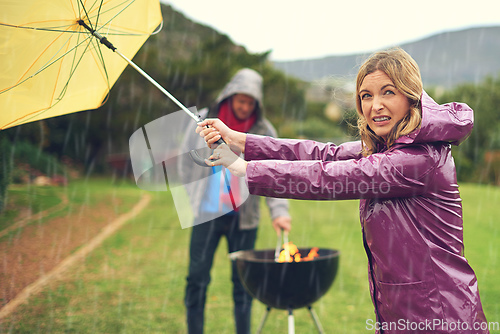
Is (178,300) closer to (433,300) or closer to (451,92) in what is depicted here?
(433,300)

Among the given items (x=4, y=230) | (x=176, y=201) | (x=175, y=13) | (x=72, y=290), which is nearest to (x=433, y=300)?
(x=176, y=201)

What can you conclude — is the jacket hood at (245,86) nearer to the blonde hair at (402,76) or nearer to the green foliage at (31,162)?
the blonde hair at (402,76)

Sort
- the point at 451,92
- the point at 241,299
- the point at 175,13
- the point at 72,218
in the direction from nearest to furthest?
the point at 241,299, the point at 72,218, the point at 175,13, the point at 451,92

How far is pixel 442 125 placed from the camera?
5.56ft

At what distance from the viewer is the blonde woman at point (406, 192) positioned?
1.74m

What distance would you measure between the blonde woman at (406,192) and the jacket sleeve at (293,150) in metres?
0.27

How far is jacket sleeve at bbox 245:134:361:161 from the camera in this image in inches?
85.1

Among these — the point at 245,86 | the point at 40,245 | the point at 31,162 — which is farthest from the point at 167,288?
the point at 31,162

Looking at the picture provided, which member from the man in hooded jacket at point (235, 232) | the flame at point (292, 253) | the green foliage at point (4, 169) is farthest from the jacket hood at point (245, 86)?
the green foliage at point (4, 169)

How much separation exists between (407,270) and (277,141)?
0.83 m

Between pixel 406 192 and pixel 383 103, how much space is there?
0.39 m

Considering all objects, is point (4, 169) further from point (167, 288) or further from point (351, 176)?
point (351, 176)

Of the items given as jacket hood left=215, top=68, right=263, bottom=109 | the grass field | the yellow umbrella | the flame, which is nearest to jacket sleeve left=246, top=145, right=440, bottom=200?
the yellow umbrella

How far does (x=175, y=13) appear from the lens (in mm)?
32500
